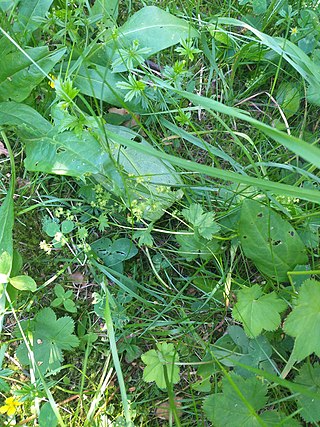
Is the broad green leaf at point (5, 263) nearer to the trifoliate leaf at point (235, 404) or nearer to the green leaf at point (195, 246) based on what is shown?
the green leaf at point (195, 246)

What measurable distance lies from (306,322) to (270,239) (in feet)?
1.11

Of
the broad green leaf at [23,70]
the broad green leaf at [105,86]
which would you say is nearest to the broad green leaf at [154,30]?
the broad green leaf at [105,86]

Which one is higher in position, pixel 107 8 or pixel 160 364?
pixel 107 8

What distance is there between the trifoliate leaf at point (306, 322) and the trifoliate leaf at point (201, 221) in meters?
0.38

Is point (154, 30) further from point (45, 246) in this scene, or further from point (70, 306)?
point (70, 306)

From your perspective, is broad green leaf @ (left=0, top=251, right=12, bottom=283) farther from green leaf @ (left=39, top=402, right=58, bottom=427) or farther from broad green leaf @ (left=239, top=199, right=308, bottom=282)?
broad green leaf @ (left=239, top=199, right=308, bottom=282)

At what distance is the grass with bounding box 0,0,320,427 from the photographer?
1607 millimetres

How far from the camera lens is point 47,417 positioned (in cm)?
162

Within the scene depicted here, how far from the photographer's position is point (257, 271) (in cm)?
174

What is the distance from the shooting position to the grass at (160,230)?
1.61 m

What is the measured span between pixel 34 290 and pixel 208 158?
0.84m

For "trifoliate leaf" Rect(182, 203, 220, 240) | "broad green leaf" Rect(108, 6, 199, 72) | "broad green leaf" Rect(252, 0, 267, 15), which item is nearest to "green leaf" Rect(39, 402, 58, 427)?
"trifoliate leaf" Rect(182, 203, 220, 240)

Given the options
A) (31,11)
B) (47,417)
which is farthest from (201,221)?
(31,11)

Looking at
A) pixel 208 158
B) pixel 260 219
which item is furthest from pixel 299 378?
pixel 208 158
